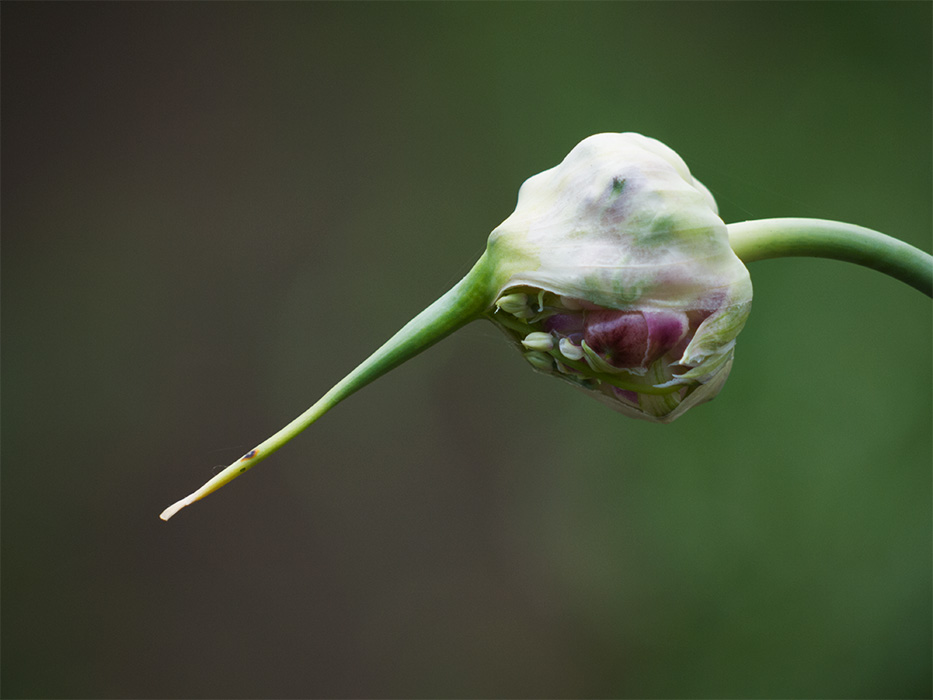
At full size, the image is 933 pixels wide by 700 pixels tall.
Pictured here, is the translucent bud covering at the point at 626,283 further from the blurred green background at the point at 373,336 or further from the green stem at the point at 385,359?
the blurred green background at the point at 373,336

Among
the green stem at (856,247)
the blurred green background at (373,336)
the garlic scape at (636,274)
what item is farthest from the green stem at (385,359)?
the blurred green background at (373,336)

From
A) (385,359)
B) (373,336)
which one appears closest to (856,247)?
(385,359)

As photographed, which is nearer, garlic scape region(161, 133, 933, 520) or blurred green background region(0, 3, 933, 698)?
garlic scape region(161, 133, 933, 520)

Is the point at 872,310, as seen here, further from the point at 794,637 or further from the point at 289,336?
the point at 289,336

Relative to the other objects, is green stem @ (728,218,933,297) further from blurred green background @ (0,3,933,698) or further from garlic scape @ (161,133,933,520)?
blurred green background @ (0,3,933,698)

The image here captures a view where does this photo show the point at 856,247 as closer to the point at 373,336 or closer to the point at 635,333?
the point at 635,333

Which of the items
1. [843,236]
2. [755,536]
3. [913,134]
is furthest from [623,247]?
[913,134]

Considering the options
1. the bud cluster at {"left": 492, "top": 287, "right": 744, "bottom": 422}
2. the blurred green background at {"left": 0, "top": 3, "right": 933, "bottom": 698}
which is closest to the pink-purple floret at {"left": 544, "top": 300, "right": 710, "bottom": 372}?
the bud cluster at {"left": 492, "top": 287, "right": 744, "bottom": 422}
